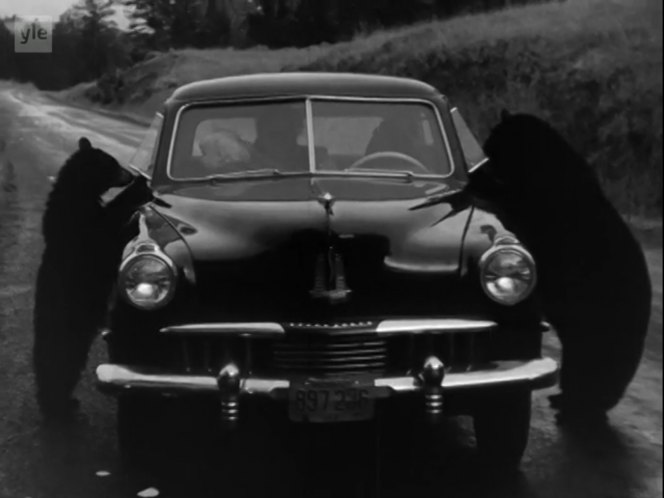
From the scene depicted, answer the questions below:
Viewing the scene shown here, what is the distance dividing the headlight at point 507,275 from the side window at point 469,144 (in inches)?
26.8

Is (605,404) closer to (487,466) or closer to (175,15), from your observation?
(487,466)

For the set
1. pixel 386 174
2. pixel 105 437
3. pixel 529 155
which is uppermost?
pixel 529 155

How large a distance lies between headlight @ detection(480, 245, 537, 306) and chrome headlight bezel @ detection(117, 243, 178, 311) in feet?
3.65

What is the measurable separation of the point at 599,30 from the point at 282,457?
6.75ft

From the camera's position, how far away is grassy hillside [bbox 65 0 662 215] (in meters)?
3.78

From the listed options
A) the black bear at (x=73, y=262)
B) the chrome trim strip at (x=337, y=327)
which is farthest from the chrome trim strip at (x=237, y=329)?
the black bear at (x=73, y=262)

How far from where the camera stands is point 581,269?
408 cm

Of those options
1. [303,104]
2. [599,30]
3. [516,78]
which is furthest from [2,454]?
[599,30]

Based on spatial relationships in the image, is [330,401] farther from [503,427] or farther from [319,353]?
[503,427]

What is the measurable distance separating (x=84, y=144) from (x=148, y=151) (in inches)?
10.9

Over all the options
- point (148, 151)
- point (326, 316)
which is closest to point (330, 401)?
point (326, 316)

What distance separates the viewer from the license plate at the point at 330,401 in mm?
3523

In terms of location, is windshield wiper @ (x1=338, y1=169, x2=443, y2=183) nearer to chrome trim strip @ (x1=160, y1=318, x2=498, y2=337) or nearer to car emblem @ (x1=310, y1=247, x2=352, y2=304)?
car emblem @ (x1=310, y1=247, x2=352, y2=304)

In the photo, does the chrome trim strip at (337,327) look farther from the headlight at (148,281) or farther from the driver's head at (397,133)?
the driver's head at (397,133)
